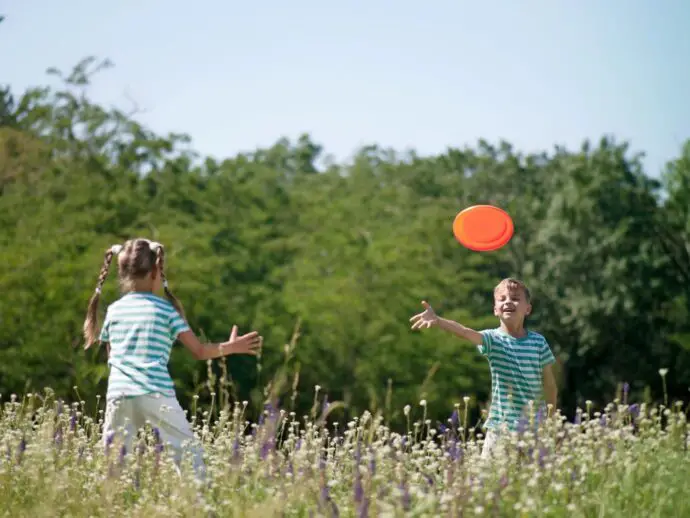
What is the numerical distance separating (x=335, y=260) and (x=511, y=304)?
3281 centimetres

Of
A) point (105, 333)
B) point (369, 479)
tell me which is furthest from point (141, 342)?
point (369, 479)

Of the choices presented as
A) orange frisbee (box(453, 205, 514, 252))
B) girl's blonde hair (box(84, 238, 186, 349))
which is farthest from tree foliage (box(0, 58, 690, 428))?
girl's blonde hair (box(84, 238, 186, 349))

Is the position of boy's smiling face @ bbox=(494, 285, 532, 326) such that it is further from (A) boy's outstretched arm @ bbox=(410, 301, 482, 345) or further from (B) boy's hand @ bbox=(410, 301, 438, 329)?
(B) boy's hand @ bbox=(410, 301, 438, 329)

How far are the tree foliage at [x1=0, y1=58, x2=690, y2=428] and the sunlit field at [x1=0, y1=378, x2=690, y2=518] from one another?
86.7 feet

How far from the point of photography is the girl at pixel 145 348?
5.92 meters

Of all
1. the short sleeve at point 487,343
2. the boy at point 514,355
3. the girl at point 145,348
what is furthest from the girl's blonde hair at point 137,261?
the short sleeve at point 487,343

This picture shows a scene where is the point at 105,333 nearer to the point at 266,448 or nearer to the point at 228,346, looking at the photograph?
the point at 228,346

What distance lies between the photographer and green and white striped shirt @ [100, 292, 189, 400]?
6051 mm

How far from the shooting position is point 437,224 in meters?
41.9

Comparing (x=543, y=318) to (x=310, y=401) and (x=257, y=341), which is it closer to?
(x=310, y=401)

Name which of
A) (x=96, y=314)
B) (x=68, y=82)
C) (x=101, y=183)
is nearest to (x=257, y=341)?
(x=96, y=314)

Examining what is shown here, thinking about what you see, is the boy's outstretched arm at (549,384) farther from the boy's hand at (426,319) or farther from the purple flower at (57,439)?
the purple flower at (57,439)

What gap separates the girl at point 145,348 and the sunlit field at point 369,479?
17 cm

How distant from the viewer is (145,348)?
6.11m
